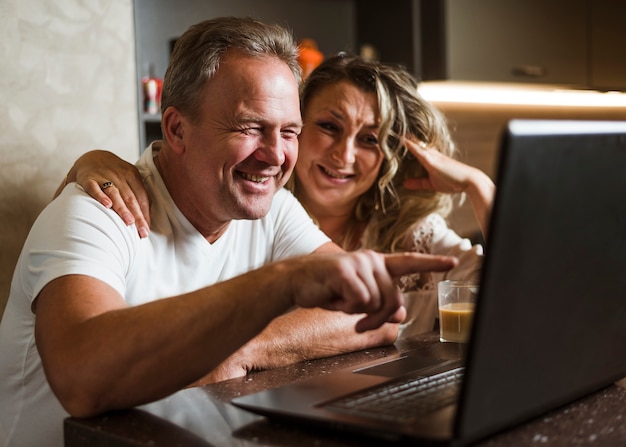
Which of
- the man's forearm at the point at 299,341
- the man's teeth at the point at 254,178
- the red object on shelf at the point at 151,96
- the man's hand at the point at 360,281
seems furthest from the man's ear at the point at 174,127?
the red object on shelf at the point at 151,96

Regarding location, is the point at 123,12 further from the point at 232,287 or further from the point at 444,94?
the point at 444,94

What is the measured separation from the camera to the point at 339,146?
78.0 inches

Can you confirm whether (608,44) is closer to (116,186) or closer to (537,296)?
(116,186)

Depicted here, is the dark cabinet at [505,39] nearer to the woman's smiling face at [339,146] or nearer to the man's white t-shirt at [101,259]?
the woman's smiling face at [339,146]

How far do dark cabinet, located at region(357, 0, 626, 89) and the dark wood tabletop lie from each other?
2.16 m

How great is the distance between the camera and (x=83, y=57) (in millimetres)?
1859

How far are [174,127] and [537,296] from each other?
0.96m

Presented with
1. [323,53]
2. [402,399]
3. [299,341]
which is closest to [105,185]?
[299,341]

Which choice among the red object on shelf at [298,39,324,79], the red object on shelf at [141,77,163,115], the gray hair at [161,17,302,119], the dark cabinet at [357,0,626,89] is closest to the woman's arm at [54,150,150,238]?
the gray hair at [161,17,302,119]

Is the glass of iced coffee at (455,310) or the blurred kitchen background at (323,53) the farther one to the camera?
the blurred kitchen background at (323,53)

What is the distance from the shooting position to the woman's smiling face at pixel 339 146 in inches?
77.8

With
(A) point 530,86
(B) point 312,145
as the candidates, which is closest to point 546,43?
(A) point 530,86

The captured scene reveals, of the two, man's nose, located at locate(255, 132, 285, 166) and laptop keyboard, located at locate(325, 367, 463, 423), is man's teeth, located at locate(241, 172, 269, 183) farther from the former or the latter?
laptop keyboard, located at locate(325, 367, 463, 423)

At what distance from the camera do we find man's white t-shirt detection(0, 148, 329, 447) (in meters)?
1.14
